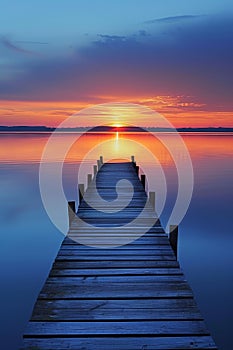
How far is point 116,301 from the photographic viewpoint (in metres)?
3.93

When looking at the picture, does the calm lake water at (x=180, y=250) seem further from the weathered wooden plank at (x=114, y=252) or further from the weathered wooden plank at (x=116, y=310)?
the weathered wooden plank at (x=116, y=310)

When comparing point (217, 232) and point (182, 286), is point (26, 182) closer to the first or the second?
point (217, 232)

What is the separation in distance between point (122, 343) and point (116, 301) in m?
0.75

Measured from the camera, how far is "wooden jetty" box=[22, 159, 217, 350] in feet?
10.6

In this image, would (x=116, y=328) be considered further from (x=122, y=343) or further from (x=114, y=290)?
(x=114, y=290)

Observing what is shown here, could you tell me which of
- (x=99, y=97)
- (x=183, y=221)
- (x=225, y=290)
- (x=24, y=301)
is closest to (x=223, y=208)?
(x=183, y=221)

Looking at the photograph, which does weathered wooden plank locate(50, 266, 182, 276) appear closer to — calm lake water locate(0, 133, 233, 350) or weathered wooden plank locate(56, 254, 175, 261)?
weathered wooden plank locate(56, 254, 175, 261)

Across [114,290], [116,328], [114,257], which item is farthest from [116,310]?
[114,257]

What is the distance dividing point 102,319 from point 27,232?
1043 centimetres

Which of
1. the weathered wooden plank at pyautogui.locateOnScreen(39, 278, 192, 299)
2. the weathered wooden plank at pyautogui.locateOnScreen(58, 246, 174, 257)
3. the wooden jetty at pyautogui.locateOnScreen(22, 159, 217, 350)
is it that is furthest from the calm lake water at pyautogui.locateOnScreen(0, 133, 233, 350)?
the weathered wooden plank at pyautogui.locateOnScreen(39, 278, 192, 299)

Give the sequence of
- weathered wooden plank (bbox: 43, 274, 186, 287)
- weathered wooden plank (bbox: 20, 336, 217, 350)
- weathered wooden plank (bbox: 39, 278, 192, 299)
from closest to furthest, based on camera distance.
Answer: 1. weathered wooden plank (bbox: 20, 336, 217, 350)
2. weathered wooden plank (bbox: 39, 278, 192, 299)
3. weathered wooden plank (bbox: 43, 274, 186, 287)

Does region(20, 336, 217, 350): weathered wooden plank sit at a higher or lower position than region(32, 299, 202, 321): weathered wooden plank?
lower

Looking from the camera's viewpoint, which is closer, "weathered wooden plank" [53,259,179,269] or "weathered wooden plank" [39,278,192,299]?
"weathered wooden plank" [39,278,192,299]

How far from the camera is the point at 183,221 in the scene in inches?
582
